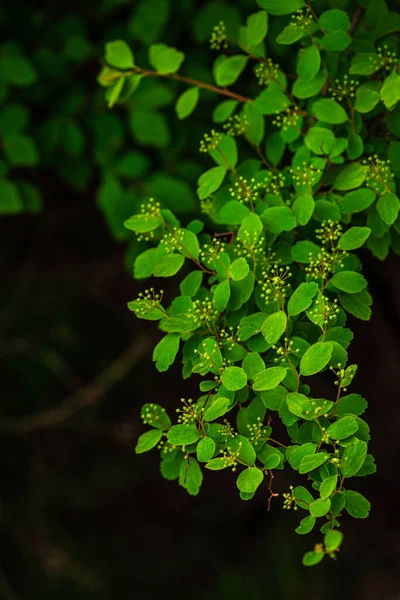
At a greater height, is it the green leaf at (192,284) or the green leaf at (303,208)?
the green leaf at (303,208)

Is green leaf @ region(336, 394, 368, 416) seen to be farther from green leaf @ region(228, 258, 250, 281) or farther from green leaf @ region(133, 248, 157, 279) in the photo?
green leaf @ region(133, 248, 157, 279)

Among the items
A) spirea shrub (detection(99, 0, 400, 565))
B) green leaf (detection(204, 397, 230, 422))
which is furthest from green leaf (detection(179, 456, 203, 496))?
green leaf (detection(204, 397, 230, 422))

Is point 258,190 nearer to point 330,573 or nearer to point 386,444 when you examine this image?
point 386,444

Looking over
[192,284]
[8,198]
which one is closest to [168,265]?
[192,284]

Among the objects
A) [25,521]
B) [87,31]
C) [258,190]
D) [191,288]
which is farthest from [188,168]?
[25,521]

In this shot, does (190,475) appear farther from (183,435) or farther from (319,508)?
(319,508)

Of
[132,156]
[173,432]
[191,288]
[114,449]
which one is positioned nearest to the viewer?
[173,432]

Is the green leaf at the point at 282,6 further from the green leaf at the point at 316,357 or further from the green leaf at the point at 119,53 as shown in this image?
the green leaf at the point at 316,357

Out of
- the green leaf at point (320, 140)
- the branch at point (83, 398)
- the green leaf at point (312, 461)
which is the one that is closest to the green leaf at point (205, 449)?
the green leaf at point (312, 461)
